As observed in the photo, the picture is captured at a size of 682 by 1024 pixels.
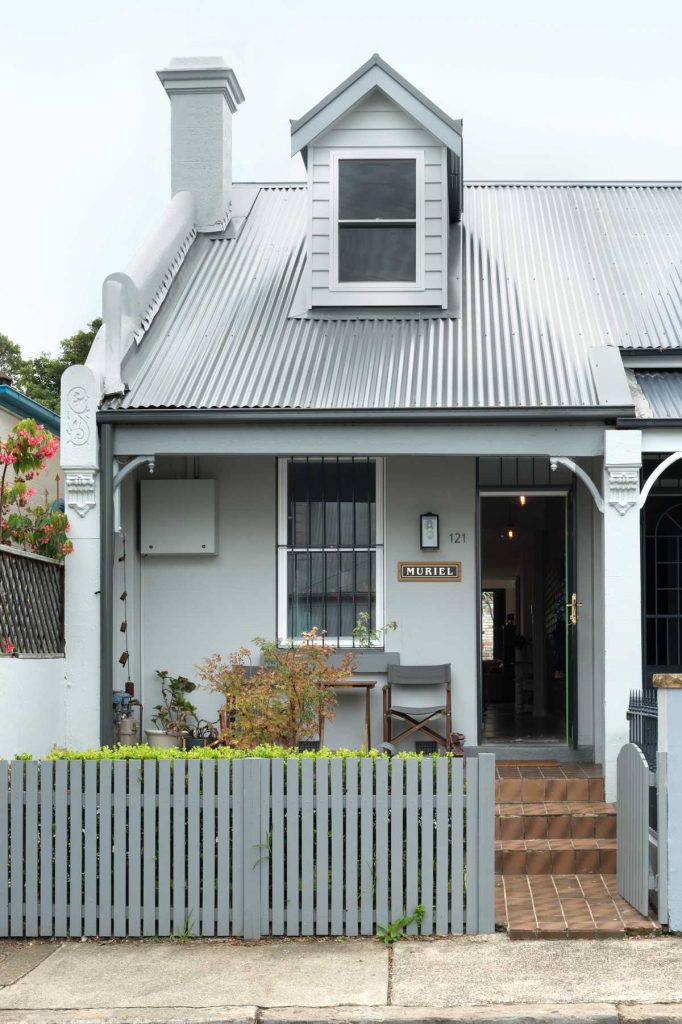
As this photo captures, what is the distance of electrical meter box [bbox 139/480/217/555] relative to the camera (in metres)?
11.2

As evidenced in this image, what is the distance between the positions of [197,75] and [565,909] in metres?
9.97

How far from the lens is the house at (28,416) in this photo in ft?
42.5

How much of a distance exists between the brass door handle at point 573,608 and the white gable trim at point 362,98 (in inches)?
173

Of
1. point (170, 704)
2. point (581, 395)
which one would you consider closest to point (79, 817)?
point (170, 704)

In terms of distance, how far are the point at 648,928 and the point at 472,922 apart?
1036 mm

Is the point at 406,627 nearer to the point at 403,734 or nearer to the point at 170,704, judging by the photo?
the point at 403,734

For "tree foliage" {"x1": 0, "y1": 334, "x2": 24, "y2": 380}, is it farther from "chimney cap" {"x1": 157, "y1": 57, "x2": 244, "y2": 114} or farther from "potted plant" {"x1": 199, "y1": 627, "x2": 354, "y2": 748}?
"potted plant" {"x1": 199, "y1": 627, "x2": 354, "y2": 748}

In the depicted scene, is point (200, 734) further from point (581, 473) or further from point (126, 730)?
point (581, 473)

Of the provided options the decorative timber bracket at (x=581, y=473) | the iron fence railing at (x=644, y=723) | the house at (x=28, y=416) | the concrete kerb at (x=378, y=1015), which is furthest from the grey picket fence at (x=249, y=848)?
the house at (x=28, y=416)

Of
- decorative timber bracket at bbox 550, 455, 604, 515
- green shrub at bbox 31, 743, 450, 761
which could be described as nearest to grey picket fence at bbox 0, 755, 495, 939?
green shrub at bbox 31, 743, 450, 761

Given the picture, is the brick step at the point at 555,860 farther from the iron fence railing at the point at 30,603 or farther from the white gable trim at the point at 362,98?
the white gable trim at the point at 362,98

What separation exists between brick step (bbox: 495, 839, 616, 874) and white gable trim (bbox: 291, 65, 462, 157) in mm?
6644

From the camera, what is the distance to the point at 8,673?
8.91 metres

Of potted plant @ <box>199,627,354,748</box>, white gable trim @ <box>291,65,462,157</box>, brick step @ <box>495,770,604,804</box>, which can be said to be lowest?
brick step @ <box>495,770,604,804</box>
